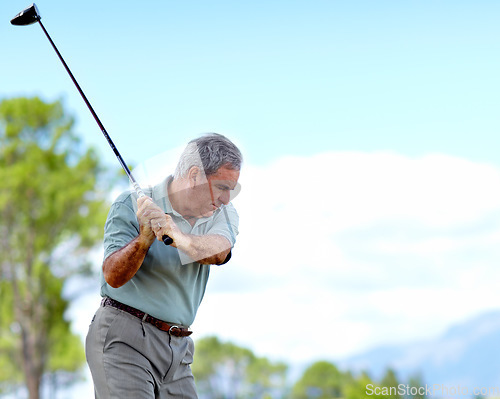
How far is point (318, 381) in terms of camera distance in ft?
182

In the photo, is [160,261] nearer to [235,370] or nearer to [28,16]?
[28,16]

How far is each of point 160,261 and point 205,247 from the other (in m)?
0.37

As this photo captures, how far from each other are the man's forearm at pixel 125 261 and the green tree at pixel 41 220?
18.4 m

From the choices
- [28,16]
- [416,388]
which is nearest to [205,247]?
[28,16]

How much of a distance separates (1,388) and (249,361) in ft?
91.6

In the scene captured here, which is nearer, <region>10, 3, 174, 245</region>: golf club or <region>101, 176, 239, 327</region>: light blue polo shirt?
<region>101, 176, 239, 327</region>: light blue polo shirt

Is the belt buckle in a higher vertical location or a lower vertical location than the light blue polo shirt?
lower

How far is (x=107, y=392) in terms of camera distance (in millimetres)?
3322

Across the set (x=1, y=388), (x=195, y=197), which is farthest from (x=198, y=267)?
(x=1, y=388)

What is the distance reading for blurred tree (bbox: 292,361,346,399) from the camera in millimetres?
53503

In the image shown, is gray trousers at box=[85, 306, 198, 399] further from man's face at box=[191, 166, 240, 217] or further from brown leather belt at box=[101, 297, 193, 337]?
man's face at box=[191, 166, 240, 217]

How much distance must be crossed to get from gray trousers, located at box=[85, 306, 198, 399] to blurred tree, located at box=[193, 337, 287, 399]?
50343mm

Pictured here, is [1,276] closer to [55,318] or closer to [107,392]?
[55,318]

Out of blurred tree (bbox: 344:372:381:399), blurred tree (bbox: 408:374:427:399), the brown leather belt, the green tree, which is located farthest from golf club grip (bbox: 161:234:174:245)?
the green tree
